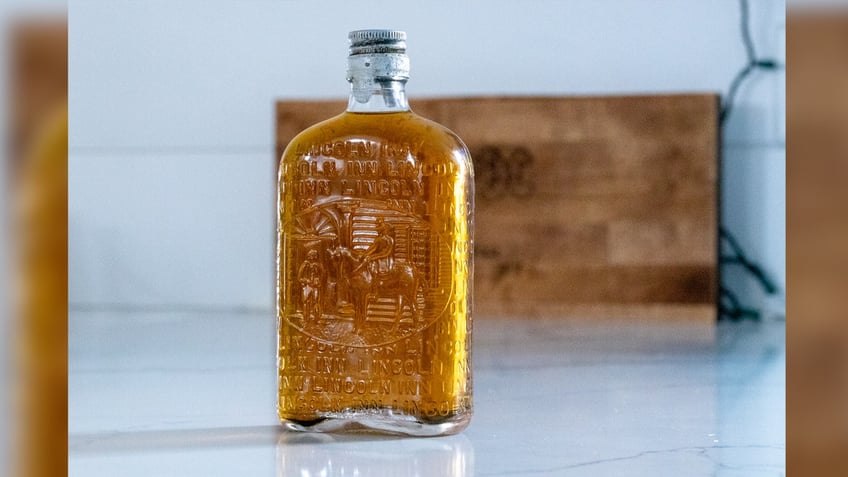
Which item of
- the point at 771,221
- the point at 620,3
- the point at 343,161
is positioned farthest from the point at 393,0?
the point at 343,161

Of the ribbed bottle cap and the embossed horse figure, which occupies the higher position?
the ribbed bottle cap

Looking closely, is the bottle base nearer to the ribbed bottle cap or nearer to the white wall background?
the ribbed bottle cap

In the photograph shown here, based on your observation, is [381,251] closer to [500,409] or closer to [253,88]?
[500,409]
